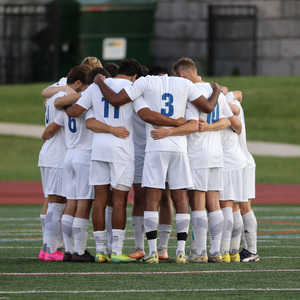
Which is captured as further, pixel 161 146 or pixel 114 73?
pixel 114 73

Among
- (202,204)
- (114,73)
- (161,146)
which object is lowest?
(202,204)

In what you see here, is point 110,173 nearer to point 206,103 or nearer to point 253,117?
point 206,103

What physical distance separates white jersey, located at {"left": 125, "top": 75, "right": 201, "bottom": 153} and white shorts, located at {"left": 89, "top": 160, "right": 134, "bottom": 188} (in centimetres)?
33

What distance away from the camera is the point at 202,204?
9.80 m

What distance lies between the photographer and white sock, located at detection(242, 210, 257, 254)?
1006cm

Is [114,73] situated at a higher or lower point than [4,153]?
higher

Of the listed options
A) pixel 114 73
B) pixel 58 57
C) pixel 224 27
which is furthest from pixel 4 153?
pixel 114 73

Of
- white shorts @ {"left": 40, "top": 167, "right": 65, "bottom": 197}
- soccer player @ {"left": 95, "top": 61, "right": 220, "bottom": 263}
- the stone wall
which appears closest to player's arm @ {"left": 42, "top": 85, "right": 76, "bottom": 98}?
soccer player @ {"left": 95, "top": 61, "right": 220, "bottom": 263}

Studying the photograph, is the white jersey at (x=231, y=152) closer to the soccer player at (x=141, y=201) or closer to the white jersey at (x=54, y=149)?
the soccer player at (x=141, y=201)

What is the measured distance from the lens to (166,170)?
961 centimetres

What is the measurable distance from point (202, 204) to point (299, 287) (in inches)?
80.8

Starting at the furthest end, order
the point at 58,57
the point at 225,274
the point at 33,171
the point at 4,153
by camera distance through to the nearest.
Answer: the point at 58,57
the point at 4,153
the point at 33,171
the point at 225,274

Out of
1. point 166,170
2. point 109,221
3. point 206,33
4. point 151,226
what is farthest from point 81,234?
point 206,33

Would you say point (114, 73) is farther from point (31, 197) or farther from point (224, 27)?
point (224, 27)
